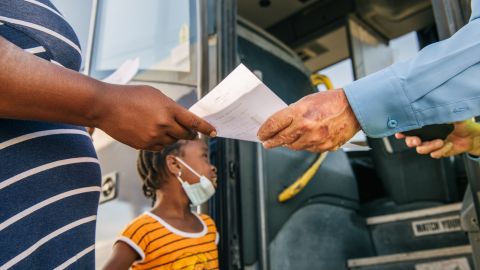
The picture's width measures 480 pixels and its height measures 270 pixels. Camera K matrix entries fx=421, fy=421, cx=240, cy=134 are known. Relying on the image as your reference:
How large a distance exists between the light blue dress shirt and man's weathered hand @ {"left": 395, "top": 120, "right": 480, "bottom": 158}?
0.37 meters

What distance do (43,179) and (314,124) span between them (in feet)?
1.71

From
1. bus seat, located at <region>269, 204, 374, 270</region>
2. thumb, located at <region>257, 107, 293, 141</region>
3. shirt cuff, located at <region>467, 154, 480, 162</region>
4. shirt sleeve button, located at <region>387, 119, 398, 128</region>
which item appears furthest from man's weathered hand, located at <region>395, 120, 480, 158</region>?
bus seat, located at <region>269, 204, 374, 270</region>

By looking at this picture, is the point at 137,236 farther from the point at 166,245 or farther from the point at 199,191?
the point at 199,191

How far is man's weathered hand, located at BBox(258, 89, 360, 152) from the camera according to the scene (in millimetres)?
869

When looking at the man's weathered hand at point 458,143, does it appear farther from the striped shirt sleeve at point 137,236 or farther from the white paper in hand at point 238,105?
the striped shirt sleeve at point 137,236

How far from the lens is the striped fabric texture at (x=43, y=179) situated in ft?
1.95

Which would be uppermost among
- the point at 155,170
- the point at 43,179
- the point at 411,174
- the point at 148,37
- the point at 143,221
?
the point at 148,37

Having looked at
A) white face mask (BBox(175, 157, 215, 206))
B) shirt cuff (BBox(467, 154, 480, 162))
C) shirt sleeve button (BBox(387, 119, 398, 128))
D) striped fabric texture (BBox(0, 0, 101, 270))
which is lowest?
striped fabric texture (BBox(0, 0, 101, 270))

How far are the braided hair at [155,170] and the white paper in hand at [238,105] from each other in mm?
887

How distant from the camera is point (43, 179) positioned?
64cm

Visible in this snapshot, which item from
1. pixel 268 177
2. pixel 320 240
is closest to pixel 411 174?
pixel 320 240

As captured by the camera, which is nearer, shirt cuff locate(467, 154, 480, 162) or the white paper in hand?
the white paper in hand

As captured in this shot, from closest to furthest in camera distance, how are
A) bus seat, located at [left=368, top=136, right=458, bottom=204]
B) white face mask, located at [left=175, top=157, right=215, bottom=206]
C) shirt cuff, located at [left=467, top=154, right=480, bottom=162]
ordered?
shirt cuff, located at [left=467, top=154, right=480, bottom=162], white face mask, located at [left=175, top=157, right=215, bottom=206], bus seat, located at [left=368, top=136, right=458, bottom=204]

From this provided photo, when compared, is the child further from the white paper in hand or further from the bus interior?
the white paper in hand
